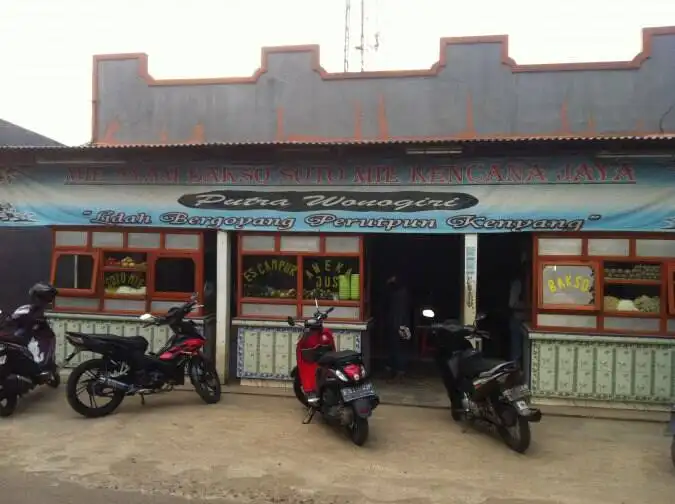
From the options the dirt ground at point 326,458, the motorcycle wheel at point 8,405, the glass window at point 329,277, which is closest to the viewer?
the dirt ground at point 326,458

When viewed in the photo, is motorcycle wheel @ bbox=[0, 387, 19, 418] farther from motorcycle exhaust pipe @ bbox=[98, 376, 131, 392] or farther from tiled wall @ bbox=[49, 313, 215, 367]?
tiled wall @ bbox=[49, 313, 215, 367]

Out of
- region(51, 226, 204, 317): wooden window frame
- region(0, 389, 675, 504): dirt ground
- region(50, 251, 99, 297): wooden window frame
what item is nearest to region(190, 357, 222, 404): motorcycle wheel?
region(0, 389, 675, 504): dirt ground

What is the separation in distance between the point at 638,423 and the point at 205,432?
4.88 meters

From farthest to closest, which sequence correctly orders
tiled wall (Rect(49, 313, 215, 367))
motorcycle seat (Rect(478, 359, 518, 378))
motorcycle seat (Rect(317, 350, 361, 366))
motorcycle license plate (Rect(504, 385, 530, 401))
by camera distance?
1. tiled wall (Rect(49, 313, 215, 367))
2. motorcycle seat (Rect(317, 350, 361, 366))
3. motorcycle seat (Rect(478, 359, 518, 378))
4. motorcycle license plate (Rect(504, 385, 530, 401))

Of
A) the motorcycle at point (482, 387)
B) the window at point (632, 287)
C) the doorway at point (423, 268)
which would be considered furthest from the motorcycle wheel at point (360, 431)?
the doorway at point (423, 268)

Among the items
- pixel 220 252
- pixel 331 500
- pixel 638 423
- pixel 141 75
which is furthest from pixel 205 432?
pixel 141 75

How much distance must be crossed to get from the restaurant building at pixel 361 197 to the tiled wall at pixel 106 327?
0.12 feet

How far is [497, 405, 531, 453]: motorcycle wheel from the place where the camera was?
5.23 meters

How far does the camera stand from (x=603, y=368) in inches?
267

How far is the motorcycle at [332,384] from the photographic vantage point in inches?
215

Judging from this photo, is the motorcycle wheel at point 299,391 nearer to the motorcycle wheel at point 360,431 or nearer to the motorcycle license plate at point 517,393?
the motorcycle wheel at point 360,431

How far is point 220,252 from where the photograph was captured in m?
7.73

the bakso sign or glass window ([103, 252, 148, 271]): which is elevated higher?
the bakso sign

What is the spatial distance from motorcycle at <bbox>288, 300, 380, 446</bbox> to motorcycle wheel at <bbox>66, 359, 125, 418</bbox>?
2149mm
